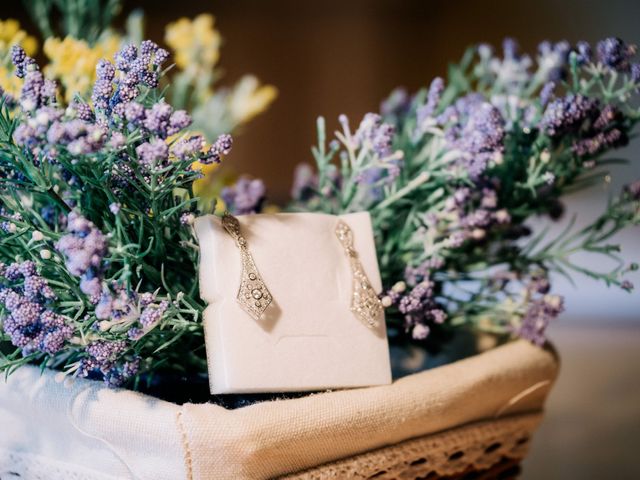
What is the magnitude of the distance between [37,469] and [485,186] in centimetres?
51

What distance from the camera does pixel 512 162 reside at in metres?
0.75

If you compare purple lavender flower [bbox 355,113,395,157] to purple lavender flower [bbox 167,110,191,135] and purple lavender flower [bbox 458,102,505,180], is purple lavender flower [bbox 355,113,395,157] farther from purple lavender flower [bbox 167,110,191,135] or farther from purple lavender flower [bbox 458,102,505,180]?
purple lavender flower [bbox 167,110,191,135]

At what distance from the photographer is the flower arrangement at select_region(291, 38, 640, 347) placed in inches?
27.2

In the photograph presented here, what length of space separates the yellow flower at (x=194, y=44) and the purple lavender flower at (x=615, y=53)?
19.4 inches

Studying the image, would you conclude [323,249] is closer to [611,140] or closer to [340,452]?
[340,452]

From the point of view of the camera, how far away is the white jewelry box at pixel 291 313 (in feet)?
1.76

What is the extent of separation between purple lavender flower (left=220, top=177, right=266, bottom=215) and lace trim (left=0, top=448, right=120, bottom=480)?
0.31 metres

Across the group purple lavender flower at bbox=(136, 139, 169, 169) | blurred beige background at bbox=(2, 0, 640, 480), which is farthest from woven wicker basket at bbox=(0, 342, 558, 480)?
blurred beige background at bbox=(2, 0, 640, 480)

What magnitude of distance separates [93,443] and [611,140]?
580 mm

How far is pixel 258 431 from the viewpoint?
0.51m

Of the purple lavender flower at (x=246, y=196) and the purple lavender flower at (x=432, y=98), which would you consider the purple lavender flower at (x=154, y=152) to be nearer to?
the purple lavender flower at (x=246, y=196)

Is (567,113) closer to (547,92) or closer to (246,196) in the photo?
(547,92)

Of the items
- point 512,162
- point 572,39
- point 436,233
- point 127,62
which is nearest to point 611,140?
point 512,162

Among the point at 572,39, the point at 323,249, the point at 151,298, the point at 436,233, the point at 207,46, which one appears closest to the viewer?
the point at 151,298
